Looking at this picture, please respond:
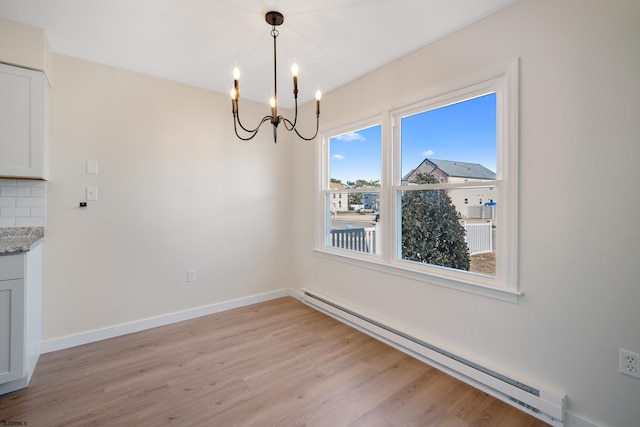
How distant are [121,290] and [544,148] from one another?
3671 mm

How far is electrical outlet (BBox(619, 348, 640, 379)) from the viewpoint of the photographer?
1.44 metres

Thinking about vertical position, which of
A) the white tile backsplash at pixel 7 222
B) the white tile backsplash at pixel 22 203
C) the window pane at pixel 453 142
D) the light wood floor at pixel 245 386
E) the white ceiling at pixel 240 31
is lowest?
the light wood floor at pixel 245 386

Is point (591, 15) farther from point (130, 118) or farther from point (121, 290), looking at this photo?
point (121, 290)

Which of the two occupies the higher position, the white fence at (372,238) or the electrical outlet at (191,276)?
the white fence at (372,238)

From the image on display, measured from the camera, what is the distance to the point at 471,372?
1.98 metres

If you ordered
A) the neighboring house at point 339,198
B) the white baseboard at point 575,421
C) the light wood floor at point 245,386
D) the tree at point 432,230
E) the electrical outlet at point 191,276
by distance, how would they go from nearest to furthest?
1. the white baseboard at point 575,421
2. the light wood floor at point 245,386
3. the tree at point 432,230
4. the electrical outlet at point 191,276
5. the neighboring house at point 339,198

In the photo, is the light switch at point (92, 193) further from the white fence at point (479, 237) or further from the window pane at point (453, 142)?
the white fence at point (479, 237)

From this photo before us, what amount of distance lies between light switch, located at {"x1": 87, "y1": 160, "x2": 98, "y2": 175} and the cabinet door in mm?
1106

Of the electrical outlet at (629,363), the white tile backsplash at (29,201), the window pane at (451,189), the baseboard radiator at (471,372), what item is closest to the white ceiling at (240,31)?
the window pane at (451,189)

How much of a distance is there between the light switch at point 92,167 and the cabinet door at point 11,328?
1.11 m

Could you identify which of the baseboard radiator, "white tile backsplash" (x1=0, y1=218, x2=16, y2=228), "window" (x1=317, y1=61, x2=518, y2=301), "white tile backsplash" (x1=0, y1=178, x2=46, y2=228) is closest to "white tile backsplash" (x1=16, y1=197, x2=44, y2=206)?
"white tile backsplash" (x1=0, y1=178, x2=46, y2=228)

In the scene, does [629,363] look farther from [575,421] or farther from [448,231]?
[448,231]

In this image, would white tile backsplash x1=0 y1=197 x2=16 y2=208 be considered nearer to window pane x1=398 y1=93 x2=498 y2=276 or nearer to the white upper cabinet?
the white upper cabinet

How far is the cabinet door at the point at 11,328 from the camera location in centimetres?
179
